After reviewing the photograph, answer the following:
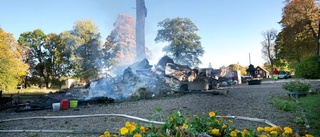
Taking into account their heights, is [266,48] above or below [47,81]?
above

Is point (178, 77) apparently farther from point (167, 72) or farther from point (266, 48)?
point (266, 48)

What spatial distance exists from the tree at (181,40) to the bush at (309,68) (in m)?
10.6

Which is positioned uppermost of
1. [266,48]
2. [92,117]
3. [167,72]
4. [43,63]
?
[266,48]

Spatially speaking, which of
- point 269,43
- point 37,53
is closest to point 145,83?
point 37,53

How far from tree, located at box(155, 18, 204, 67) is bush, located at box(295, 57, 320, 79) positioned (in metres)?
10.6

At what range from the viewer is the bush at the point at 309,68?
13.1 m

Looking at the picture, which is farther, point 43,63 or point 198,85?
point 43,63

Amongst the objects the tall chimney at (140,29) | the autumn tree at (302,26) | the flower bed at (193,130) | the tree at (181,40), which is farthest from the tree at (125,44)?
the flower bed at (193,130)

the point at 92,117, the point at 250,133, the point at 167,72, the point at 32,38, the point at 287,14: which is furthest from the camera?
the point at 32,38

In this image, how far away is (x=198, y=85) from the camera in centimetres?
1002

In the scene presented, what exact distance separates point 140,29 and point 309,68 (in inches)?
387

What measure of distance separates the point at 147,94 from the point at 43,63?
71.4 ft

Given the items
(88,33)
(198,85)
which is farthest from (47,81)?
(198,85)

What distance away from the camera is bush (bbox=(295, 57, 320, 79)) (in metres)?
13.1
